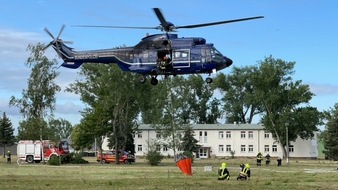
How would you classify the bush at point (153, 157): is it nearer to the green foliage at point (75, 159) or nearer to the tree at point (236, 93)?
→ the green foliage at point (75, 159)

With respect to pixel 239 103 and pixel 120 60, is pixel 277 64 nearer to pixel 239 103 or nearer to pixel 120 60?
pixel 239 103

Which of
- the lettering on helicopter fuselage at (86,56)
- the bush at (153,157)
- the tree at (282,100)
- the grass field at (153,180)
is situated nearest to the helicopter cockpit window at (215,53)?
the grass field at (153,180)

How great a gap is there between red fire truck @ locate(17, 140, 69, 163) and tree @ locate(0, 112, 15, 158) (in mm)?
39726

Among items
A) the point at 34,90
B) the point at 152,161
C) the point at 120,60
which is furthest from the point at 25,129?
the point at 120,60

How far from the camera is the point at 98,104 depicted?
69.1m

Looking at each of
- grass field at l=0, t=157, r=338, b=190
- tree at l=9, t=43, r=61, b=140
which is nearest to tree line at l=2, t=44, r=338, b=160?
tree at l=9, t=43, r=61, b=140

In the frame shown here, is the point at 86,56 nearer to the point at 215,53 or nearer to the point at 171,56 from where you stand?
the point at 171,56

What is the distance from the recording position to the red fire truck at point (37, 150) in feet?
202

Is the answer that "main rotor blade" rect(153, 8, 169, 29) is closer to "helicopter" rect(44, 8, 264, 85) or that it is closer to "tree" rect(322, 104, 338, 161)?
"helicopter" rect(44, 8, 264, 85)

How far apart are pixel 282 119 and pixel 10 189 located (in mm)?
76296

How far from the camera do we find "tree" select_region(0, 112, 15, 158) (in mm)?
100531

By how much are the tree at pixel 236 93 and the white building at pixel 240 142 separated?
216 inches

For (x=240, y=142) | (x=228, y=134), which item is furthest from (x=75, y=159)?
(x=240, y=142)

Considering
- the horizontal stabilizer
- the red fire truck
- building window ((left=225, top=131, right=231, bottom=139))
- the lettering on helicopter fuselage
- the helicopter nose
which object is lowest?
the red fire truck
